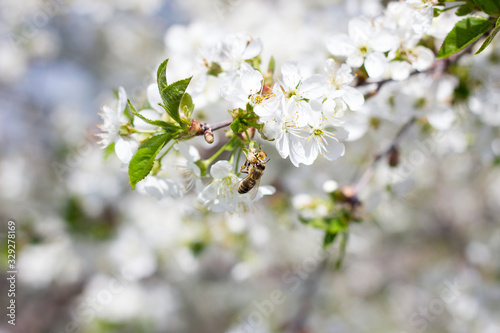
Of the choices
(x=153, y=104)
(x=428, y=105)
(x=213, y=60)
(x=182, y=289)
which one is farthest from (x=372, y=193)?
(x=182, y=289)

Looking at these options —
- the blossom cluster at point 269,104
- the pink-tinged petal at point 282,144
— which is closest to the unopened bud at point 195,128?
the blossom cluster at point 269,104

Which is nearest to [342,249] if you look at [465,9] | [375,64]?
[375,64]

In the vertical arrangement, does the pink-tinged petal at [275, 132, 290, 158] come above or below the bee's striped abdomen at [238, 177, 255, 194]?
above

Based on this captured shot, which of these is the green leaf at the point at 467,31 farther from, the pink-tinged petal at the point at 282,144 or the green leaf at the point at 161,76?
the green leaf at the point at 161,76

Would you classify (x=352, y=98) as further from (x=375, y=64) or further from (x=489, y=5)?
(x=489, y=5)

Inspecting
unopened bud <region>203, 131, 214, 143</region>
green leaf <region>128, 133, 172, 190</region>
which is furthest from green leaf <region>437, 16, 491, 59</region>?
green leaf <region>128, 133, 172, 190</region>

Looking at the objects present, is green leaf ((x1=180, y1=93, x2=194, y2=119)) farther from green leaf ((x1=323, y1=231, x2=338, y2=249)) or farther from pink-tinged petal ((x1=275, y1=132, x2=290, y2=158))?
green leaf ((x1=323, y1=231, x2=338, y2=249))

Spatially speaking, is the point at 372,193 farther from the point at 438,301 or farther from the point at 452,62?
the point at 438,301
